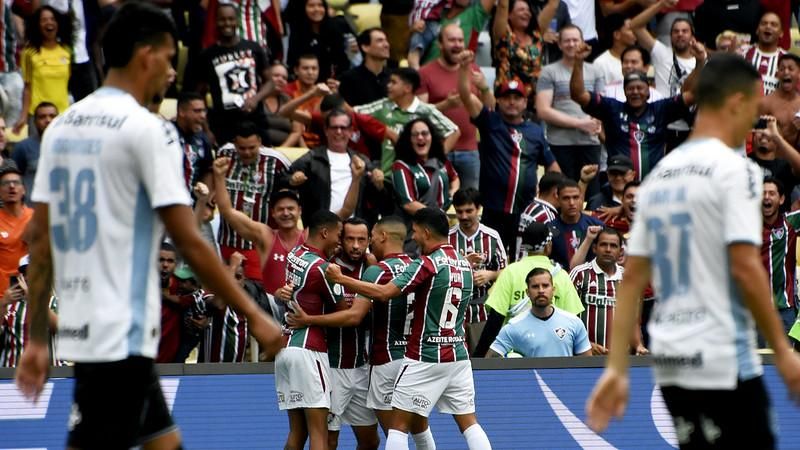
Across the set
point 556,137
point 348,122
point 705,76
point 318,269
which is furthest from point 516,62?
point 705,76

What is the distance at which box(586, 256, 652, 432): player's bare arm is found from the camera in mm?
5434

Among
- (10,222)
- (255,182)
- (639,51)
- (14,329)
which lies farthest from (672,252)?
(639,51)

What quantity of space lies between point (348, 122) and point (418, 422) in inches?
164

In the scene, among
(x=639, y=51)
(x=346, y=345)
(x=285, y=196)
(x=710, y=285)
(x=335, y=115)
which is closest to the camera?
(x=710, y=285)

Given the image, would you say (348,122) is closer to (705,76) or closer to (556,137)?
(556,137)

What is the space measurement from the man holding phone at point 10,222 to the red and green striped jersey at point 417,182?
343 cm

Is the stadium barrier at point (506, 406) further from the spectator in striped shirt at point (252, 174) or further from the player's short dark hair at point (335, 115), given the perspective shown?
the player's short dark hair at point (335, 115)

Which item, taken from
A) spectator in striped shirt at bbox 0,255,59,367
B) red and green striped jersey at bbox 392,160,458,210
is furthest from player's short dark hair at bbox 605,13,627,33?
spectator in striped shirt at bbox 0,255,59,367

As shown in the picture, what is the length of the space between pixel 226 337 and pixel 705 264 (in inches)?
296

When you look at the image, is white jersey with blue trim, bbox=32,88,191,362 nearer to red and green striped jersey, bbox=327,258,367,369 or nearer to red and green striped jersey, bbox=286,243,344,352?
red and green striped jersey, bbox=286,243,344,352

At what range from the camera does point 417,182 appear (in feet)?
45.4

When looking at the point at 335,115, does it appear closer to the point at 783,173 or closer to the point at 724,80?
the point at 783,173

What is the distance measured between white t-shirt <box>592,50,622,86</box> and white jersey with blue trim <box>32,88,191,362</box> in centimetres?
1166

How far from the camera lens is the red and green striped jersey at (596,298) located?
40.6ft
